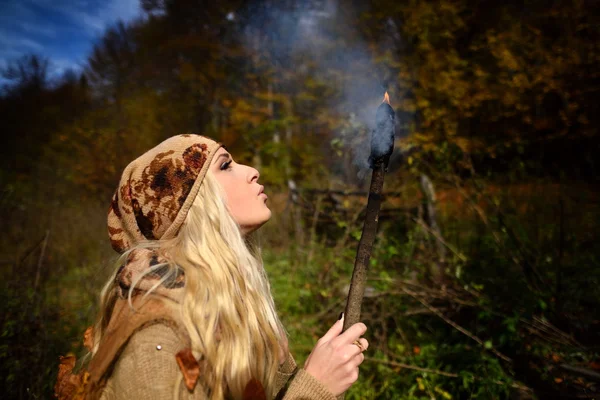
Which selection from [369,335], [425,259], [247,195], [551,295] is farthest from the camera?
[425,259]

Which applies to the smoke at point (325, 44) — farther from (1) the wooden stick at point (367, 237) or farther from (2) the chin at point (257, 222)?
(1) the wooden stick at point (367, 237)

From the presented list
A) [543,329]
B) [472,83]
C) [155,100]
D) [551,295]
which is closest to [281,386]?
[543,329]

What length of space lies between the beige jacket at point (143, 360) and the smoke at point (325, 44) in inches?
187

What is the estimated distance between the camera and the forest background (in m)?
3.13

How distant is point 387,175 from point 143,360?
5859 mm

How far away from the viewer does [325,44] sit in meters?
12.6

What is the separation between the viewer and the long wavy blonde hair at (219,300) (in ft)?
4.08

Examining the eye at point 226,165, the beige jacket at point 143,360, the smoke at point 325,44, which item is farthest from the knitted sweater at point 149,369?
the smoke at point 325,44

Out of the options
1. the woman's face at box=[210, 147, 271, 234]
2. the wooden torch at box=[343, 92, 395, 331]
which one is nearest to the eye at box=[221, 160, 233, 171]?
the woman's face at box=[210, 147, 271, 234]

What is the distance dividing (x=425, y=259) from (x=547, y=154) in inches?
301

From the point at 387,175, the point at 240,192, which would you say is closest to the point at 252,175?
the point at 240,192

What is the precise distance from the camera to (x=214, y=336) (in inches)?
50.3

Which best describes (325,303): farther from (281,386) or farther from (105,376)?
(105,376)

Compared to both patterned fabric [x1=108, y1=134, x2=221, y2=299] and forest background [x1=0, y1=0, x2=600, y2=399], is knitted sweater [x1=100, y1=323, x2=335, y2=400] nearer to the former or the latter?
patterned fabric [x1=108, y1=134, x2=221, y2=299]
